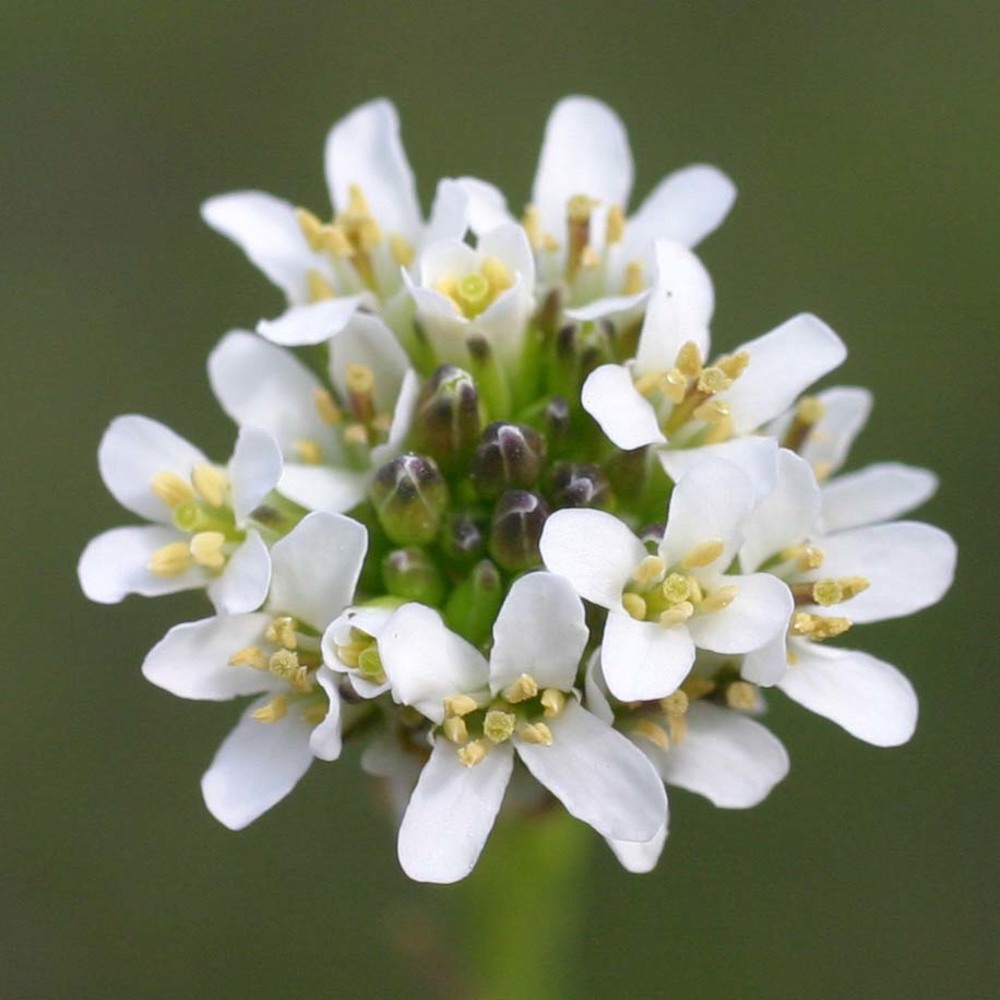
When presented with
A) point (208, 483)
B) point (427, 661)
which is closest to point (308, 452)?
point (208, 483)

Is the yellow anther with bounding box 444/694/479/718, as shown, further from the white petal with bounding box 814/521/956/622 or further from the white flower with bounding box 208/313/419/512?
the white petal with bounding box 814/521/956/622

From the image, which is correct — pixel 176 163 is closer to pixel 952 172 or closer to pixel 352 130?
pixel 352 130

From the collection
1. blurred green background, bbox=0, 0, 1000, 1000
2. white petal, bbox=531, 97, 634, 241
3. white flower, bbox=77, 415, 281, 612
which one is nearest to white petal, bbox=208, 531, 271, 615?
white flower, bbox=77, 415, 281, 612

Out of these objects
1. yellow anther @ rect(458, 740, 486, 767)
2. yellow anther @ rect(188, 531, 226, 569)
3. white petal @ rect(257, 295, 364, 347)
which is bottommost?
yellow anther @ rect(458, 740, 486, 767)

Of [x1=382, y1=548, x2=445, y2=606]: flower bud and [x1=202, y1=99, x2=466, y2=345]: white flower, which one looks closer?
[x1=382, y1=548, x2=445, y2=606]: flower bud

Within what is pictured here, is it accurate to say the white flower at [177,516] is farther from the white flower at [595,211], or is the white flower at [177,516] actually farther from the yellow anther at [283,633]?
the white flower at [595,211]

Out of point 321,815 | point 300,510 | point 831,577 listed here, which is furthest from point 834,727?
point 300,510

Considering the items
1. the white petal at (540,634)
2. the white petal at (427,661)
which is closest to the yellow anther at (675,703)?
the white petal at (540,634)
